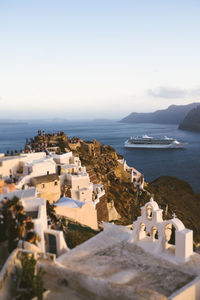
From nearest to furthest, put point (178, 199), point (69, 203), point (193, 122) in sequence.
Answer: point (69, 203)
point (178, 199)
point (193, 122)

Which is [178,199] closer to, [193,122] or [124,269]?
[124,269]

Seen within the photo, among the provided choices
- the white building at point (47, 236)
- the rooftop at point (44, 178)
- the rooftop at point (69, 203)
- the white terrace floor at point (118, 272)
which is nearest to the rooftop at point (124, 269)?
the white terrace floor at point (118, 272)

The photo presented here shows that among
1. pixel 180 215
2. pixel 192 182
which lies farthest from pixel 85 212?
pixel 192 182

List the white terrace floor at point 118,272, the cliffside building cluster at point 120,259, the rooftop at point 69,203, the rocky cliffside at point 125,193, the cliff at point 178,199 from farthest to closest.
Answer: the cliff at point 178,199 < the rocky cliffside at point 125,193 < the rooftop at point 69,203 < the cliffside building cluster at point 120,259 < the white terrace floor at point 118,272

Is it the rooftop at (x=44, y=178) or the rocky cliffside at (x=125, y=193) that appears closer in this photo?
the rooftop at (x=44, y=178)

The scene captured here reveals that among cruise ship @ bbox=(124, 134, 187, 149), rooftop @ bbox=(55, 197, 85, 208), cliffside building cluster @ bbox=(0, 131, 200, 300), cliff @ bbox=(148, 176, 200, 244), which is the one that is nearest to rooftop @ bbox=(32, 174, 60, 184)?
rooftop @ bbox=(55, 197, 85, 208)

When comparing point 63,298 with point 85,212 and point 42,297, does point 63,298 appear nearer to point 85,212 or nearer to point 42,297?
point 42,297

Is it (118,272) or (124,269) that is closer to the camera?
(118,272)

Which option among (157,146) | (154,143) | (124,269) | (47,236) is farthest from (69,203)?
(154,143)

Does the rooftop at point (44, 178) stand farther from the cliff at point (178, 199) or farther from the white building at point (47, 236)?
the cliff at point (178, 199)

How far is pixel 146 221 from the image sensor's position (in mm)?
12062

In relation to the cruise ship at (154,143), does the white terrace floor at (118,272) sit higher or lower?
higher

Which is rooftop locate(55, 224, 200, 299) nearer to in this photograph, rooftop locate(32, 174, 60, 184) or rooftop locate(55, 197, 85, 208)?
rooftop locate(55, 197, 85, 208)

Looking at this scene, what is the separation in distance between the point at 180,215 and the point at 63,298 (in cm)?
2888
